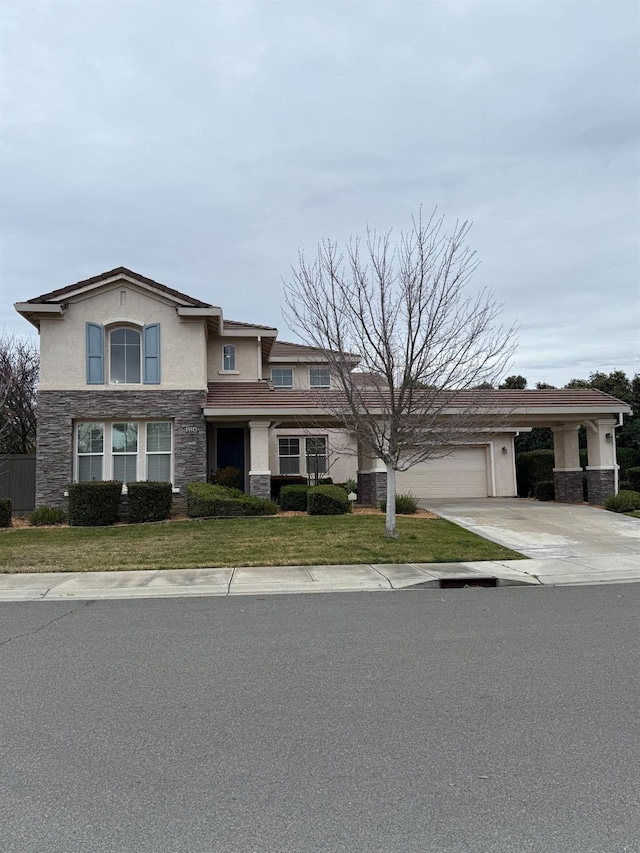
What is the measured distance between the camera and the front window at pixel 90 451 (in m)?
19.6

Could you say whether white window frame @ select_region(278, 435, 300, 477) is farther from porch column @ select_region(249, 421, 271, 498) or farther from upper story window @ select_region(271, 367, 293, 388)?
porch column @ select_region(249, 421, 271, 498)

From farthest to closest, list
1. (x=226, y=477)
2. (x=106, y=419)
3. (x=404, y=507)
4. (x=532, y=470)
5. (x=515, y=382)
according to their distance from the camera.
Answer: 1. (x=515, y=382)
2. (x=532, y=470)
3. (x=226, y=477)
4. (x=106, y=419)
5. (x=404, y=507)

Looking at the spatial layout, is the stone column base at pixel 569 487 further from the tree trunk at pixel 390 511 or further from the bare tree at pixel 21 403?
the bare tree at pixel 21 403

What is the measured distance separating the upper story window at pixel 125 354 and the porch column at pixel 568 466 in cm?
1370

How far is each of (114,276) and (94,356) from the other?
2.47m

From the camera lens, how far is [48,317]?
62.9 ft

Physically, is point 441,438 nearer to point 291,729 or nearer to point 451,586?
point 451,586

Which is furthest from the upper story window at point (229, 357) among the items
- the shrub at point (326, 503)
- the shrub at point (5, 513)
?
the shrub at point (5, 513)

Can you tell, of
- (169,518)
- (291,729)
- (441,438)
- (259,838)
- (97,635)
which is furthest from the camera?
(169,518)

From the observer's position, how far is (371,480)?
20.5m

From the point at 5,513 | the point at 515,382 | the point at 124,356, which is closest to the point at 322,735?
the point at 5,513

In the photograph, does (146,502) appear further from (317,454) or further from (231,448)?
(317,454)

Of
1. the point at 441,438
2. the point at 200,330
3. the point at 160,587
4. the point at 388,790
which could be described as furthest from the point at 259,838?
the point at 200,330

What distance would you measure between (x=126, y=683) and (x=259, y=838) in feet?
8.93
